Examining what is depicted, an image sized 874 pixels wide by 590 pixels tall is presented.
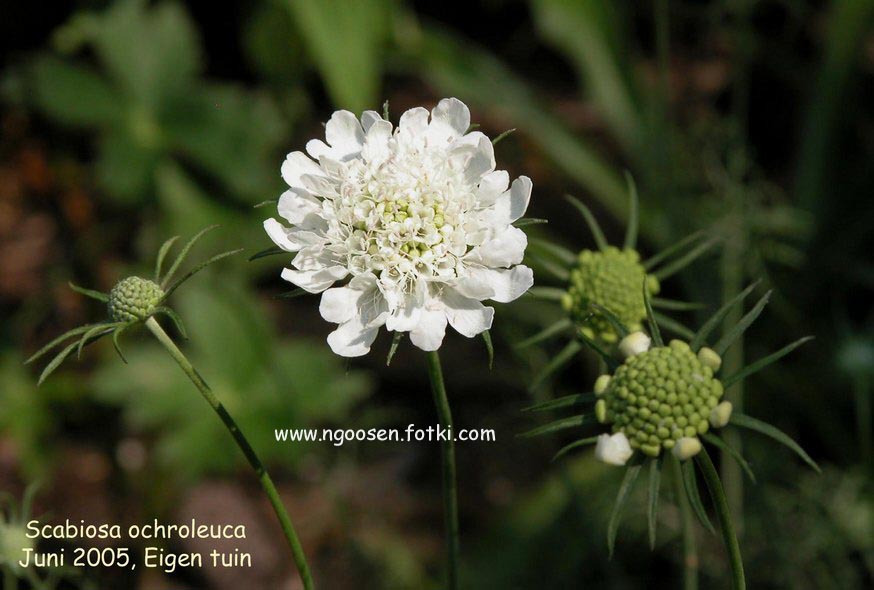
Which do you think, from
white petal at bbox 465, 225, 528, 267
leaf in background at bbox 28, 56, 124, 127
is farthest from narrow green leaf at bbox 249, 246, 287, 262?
leaf in background at bbox 28, 56, 124, 127

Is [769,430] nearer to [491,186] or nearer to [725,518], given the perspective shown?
[725,518]

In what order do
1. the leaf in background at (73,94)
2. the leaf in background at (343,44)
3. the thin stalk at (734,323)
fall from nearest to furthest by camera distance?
the thin stalk at (734,323), the leaf in background at (343,44), the leaf in background at (73,94)

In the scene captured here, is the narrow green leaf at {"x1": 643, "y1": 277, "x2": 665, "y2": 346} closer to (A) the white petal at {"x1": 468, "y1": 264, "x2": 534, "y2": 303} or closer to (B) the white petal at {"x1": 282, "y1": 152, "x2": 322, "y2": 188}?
(A) the white petal at {"x1": 468, "y1": 264, "x2": 534, "y2": 303}

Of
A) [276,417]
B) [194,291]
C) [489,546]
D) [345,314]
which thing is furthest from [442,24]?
[345,314]

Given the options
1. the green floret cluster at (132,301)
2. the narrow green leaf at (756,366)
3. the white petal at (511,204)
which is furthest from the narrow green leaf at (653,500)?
the green floret cluster at (132,301)

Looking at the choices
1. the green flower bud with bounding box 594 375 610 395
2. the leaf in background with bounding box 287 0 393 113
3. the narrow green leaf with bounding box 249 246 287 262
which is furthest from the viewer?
the leaf in background with bounding box 287 0 393 113

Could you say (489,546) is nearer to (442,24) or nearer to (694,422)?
(694,422)

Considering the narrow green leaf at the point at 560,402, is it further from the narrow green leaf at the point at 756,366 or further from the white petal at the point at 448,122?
the white petal at the point at 448,122
